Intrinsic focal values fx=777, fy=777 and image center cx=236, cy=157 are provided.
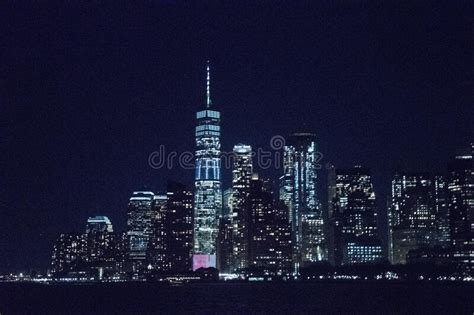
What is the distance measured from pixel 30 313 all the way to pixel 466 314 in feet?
183

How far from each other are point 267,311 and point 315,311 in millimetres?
6674

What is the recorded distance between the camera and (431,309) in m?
108

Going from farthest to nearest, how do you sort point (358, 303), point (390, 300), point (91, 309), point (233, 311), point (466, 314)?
point (390, 300) < point (358, 303) < point (91, 309) < point (233, 311) < point (466, 314)

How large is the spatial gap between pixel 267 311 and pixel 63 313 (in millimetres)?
27647

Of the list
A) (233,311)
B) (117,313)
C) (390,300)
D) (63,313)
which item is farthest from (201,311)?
(390,300)

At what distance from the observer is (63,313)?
105375mm

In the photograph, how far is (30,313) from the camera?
338 feet

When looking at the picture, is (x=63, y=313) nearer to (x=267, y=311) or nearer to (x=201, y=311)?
(x=201, y=311)

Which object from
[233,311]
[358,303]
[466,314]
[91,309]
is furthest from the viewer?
Answer: [358,303]

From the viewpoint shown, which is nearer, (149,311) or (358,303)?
(149,311)

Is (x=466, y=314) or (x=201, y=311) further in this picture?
(x=201, y=311)

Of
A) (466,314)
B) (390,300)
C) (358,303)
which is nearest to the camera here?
(466,314)

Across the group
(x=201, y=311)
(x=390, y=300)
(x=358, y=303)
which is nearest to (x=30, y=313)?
(x=201, y=311)

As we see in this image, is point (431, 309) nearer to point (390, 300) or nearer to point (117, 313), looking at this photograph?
point (390, 300)
